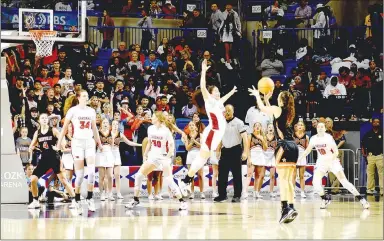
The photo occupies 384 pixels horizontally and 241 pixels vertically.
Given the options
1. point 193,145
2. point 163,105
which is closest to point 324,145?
point 193,145

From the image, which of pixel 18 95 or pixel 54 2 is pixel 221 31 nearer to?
pixel 54 2

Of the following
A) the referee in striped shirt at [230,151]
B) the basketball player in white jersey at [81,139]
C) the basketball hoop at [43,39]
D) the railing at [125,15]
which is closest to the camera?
the basketball player in white jersey at [81,139]

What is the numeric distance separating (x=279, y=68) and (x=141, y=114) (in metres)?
6.55

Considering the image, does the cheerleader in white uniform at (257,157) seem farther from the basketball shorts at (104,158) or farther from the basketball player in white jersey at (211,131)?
the basketball player in white jersey at (211,131)

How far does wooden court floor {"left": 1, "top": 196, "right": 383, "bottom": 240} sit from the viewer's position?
11.4 meters

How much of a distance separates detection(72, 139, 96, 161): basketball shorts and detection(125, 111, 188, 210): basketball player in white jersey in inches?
42.2

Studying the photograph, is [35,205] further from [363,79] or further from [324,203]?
[363,79]

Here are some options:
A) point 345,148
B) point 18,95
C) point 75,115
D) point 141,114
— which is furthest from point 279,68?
point 75,115

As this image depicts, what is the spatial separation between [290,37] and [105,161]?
10.5m

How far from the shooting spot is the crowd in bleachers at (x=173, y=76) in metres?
20.7

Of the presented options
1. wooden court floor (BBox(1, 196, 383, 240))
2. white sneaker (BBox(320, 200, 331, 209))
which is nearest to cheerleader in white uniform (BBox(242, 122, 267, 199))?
wooden court floor (BBox(1, 196, 383, 240))

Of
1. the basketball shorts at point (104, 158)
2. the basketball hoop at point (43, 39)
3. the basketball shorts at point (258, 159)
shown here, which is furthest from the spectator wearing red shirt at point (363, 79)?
the basketball hoop at point (43, 39)

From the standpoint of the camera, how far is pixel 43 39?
1894cm

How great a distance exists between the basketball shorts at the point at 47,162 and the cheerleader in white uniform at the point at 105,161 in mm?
1840
